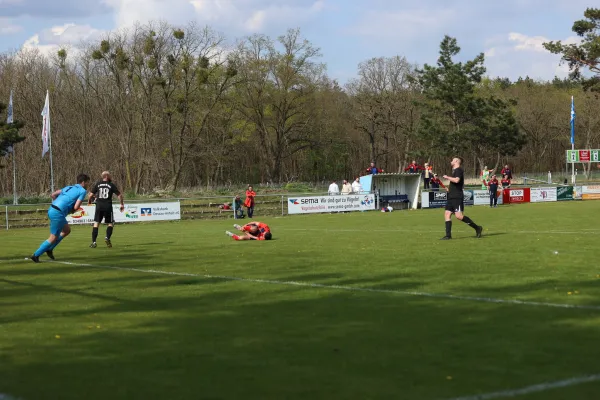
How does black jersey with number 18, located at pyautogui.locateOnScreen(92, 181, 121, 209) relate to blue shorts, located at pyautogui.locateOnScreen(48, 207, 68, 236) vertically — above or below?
above

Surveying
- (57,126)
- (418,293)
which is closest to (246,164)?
(57,126)

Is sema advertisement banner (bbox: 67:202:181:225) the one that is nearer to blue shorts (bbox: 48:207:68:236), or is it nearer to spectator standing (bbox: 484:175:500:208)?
spectator standing (bbox: 484:175:500:208)

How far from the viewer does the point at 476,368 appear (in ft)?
19.2

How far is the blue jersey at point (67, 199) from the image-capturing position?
15.9 m

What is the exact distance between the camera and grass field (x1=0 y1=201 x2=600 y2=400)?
219 inches

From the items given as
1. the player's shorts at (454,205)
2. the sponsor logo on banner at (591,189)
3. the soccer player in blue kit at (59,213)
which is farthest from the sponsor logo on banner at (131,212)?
the sponsor logo on banner at (591,189)

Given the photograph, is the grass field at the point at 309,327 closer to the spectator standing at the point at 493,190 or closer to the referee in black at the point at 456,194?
the referee in black at the point at 456,194

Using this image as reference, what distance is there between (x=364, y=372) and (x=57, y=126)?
70108mm

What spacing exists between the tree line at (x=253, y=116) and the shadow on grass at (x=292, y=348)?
37919 millimetres

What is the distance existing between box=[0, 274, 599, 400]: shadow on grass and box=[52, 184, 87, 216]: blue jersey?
246 inches

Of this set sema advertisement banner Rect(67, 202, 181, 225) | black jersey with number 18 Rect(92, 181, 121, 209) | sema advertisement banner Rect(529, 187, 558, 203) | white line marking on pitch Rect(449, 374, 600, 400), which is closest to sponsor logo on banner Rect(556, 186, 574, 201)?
sema advertisement banner Rect(529, 187, 558, 203)

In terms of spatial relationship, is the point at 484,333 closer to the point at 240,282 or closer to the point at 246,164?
the point at 240,282

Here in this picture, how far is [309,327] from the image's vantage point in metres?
7.82

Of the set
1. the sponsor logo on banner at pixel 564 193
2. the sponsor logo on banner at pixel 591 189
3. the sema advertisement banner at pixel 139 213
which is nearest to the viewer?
the sema advertisement banner at pixel 139 213
